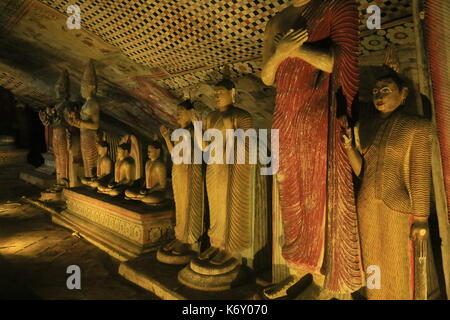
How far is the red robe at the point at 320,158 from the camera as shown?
2.06 meters

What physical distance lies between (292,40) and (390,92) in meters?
0.91

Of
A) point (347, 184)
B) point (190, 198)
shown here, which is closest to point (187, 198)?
point (190, 198)

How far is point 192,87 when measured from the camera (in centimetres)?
605

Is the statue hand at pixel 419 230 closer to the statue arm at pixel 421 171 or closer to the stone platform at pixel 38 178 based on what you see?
the statue arm at pixel 421 171

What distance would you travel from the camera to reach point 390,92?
2309 millimetres

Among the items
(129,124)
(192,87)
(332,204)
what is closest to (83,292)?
(332,204)

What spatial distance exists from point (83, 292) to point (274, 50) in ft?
10.2

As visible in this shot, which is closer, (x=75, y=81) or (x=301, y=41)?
(x=301, y=41)

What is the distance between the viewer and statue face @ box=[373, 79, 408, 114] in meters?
2.30

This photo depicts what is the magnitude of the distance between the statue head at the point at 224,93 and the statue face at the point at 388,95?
4.43ft

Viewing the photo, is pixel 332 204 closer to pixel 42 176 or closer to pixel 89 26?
pixel 89 26

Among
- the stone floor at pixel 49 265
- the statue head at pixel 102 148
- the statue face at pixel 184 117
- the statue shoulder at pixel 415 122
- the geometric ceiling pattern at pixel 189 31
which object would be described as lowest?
the stone floor at pixel 49 265

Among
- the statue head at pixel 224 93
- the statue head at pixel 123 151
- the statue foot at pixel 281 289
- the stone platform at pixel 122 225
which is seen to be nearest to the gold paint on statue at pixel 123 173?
the statue head at pixel 123 151

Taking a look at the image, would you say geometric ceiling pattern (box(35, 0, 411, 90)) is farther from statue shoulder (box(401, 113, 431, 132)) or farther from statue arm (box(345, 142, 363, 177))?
statue arm (box(345, 142, 363, 177))
